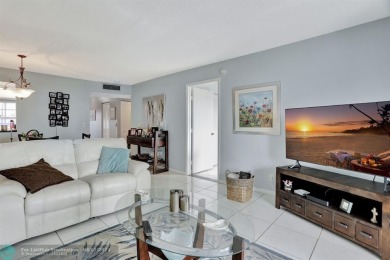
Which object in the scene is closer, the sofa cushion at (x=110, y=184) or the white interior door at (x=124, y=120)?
the sofa cushion at (x=110, y=184)

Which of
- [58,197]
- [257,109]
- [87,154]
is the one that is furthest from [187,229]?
[257,109]

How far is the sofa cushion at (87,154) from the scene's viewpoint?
2.80 m

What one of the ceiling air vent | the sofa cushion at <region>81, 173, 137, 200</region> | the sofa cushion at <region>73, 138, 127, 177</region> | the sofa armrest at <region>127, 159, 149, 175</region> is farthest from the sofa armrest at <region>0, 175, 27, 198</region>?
the ceiling air vent

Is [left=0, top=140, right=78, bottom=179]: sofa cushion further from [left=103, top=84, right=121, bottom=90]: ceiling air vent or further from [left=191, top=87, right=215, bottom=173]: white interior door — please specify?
[left=103, top=84, right=121, bottom=90]: ceiling air vent

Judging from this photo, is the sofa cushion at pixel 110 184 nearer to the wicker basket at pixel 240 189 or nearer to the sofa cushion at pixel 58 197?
the sofa cushion at pixel 58 197

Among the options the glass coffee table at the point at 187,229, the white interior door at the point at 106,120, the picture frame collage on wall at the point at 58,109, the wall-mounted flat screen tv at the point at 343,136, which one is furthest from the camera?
the white interior door at the point at 106,120

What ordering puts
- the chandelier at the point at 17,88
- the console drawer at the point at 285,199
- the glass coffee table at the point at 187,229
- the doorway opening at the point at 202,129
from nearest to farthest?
the glass coffee table at the point at 187,229 → the console drawer at the point at 285,199 → the chandelier at the point at 17,88 → the doorway opening at the point at 202,129

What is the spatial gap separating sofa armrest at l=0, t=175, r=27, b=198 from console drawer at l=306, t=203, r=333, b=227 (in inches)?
117

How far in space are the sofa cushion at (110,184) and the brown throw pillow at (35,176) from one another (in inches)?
12.5

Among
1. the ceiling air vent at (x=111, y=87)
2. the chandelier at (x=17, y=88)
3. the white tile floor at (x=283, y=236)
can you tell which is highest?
the ceiling air vent at (x=111, y=87)

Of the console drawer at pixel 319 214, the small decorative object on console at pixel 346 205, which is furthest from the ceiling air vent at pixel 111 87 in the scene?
the small decorative object on console at pixel 346 205

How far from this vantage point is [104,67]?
4.21 metres

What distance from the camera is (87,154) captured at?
115 inches

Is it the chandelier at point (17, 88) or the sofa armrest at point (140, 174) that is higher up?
the chandelier at point (17, 88)
